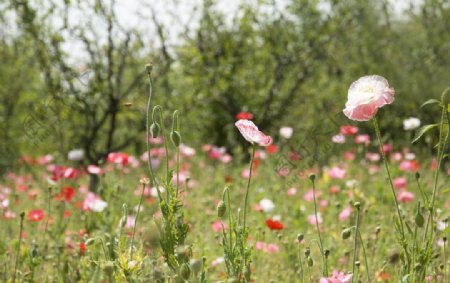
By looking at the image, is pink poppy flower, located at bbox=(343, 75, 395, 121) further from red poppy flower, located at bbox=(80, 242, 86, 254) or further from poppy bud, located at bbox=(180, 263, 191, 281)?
red poppy flower, located at bbox=(80, 242, 86, 254)

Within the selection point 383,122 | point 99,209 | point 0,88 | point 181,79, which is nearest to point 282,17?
point 181,79

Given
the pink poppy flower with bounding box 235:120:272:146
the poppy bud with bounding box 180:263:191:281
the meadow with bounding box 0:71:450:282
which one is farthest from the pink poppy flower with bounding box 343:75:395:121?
the poppy bud with bounding box 180:263:191:281

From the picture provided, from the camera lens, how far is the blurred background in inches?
203

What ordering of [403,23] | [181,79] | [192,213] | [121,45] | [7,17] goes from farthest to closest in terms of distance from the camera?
[403,23] → [181,79] → [7,17] → [121,45] → [192,213]

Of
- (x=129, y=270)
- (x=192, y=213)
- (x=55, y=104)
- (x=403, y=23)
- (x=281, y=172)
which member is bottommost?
(x=129, y=270)

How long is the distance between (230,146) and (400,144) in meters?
2.03

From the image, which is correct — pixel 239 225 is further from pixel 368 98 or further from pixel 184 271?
pixel 368 98

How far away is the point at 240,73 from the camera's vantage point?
6.94 metres

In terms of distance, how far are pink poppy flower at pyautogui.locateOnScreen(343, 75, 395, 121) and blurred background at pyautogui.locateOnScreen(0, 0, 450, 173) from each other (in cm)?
333

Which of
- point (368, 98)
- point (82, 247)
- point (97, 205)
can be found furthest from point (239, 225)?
point (97, 205)

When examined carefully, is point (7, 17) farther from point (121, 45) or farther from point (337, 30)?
point (337, 30)

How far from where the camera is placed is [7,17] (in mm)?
6059

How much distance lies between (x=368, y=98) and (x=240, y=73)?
17.3ft

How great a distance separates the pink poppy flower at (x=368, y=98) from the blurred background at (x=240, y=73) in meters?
3.33
